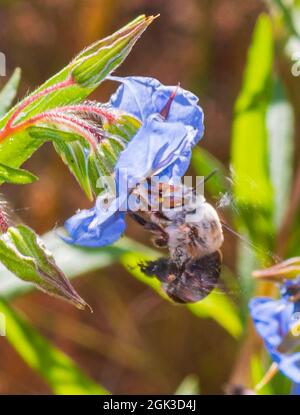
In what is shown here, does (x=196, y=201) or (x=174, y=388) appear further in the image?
(x=174, y=388)

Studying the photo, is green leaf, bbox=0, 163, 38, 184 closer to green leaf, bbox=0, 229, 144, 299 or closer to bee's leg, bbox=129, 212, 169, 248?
bee's leg, bbox=129, 212, 169, 248

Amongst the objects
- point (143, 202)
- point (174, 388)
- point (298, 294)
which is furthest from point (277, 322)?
point (174, 388)

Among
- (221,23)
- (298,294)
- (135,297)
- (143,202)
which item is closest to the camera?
(143,202)

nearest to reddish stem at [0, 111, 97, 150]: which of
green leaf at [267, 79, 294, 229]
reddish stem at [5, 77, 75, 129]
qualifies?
reddish stem at [5, 77, 75, 129]

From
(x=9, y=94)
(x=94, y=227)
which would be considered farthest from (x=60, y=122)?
(x=9, y=94)

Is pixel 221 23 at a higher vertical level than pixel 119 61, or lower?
lower
